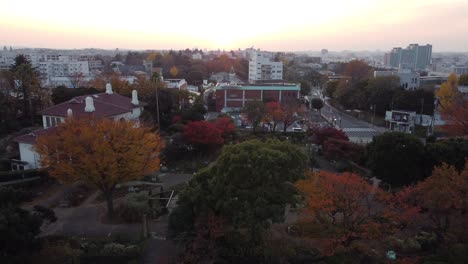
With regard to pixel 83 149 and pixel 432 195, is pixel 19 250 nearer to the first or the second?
pixel 83 149

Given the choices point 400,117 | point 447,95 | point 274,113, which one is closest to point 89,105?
point 274,113

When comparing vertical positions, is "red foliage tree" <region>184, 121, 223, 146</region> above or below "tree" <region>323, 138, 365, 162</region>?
above

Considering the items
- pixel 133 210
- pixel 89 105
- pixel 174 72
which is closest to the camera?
pixel 133 210

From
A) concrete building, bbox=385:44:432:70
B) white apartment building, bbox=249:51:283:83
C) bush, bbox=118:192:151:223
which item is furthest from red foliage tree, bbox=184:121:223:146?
concrete building, bbox=385:44:432:70

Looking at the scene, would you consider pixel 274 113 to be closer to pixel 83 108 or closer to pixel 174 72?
pixel 83 108

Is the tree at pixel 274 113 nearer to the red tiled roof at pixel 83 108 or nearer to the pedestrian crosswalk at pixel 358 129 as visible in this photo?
the pedestrian crosswalk at pixel 358 129

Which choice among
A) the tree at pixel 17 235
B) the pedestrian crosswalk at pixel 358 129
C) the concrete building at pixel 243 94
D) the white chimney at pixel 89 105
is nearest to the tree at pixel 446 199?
the tree at pixel 17 235

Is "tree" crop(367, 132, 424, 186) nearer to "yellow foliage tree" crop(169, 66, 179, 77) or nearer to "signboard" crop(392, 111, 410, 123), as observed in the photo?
"signboard" crop(392, 111, 410, 123)
